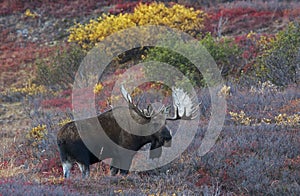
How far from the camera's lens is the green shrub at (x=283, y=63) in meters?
13.8

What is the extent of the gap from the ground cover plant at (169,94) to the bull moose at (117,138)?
29 cm

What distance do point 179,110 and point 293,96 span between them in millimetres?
4662

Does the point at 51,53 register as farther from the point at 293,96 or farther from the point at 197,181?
the point at 197,181

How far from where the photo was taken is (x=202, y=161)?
7.47 meters

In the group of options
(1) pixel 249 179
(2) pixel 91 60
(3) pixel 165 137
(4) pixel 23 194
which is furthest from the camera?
(2) pixel 91 60

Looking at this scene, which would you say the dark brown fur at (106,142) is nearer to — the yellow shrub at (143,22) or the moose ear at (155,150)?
the moose ear at (155,150)

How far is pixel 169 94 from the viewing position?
14508 mm

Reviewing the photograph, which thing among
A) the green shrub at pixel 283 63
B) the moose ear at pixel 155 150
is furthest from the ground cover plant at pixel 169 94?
the moose ear at pixel 155 150

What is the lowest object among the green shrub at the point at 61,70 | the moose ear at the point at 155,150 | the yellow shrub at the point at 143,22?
the green shrub at the point at 61,70

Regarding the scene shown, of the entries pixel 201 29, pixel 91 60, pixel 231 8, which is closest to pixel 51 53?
pixel 91 60

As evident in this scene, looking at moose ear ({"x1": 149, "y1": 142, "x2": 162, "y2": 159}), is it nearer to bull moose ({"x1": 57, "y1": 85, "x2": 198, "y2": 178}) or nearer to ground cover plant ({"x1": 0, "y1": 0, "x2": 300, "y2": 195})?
bull moose ({"x1": 57, "y1": 85, "x2": 198, "y2": 178})

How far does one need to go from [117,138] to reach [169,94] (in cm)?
743

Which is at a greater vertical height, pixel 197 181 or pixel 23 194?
pixel 23 194

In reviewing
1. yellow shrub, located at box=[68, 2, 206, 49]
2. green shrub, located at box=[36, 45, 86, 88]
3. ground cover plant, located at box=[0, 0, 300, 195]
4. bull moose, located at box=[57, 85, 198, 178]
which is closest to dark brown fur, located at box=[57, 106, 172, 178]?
bull moose, located at box=[57, 85, 198, 178]
